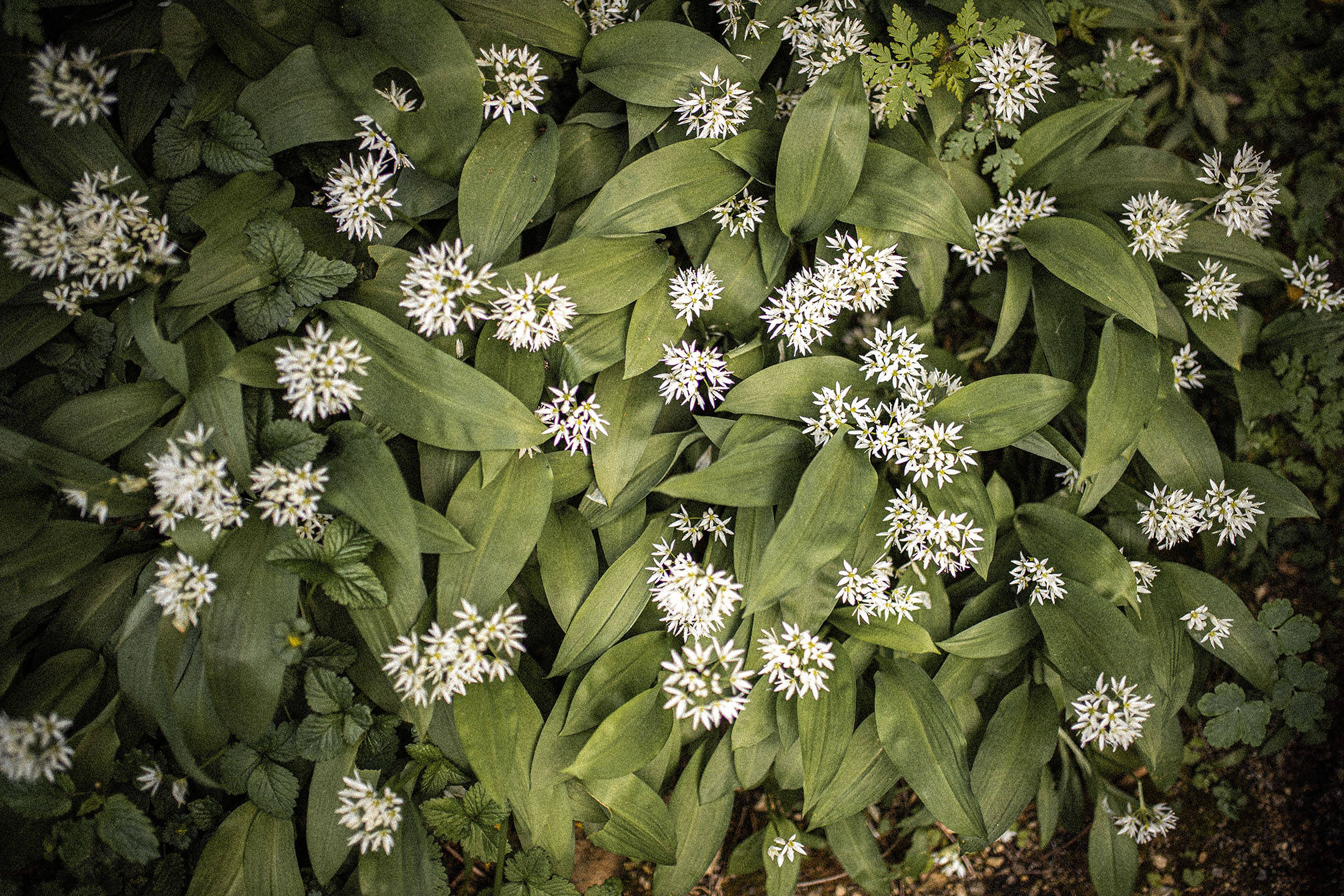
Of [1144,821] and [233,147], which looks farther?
[1144,821]

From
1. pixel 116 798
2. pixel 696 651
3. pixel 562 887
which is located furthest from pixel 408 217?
pixel 562 887

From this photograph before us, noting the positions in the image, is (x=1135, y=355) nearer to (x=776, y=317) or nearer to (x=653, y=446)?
(x=776, y=317)

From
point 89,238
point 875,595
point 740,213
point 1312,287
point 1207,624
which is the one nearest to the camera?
point 89,238

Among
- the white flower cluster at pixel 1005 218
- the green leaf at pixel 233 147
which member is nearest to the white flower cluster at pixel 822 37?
the white flower cluster at pixel 1005 218

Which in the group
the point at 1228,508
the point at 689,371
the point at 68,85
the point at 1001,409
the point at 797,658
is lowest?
Result: the point at 797,658

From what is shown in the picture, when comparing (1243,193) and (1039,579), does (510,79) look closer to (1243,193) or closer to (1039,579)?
(1039,579)

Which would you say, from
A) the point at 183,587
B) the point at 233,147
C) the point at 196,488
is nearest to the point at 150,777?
the point at 183,587

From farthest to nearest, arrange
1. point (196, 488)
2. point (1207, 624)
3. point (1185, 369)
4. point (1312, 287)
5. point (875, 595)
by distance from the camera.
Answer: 1. point (1312, 287)
2. point (1185, 369)
3. point (1207, 624)
4. point (875, 595)
5. point (196, 488)
